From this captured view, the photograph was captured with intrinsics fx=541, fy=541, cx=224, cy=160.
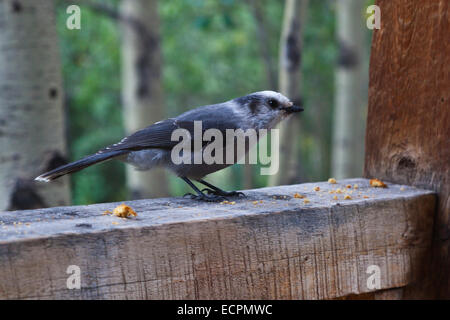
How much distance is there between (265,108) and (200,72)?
398 inches

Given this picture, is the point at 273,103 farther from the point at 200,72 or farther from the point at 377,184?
the point at 200,72

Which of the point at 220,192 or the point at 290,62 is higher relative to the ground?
the point at 290,62

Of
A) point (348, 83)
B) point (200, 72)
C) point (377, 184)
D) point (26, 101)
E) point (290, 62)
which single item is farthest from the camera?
point (200, 72)

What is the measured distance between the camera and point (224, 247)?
1694 millimetres

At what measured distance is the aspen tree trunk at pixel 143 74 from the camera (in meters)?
6.44

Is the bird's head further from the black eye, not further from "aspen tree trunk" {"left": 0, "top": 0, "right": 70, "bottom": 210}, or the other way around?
"aspen tree trunk" {"left": 0, "top": 0, "right": 70, "bottom": 210}

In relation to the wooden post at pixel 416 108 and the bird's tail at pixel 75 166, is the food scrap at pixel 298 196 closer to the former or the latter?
the wooden post at pixel 416 108

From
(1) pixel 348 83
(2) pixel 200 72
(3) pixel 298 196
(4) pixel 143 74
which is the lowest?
(3) pixel 298 196

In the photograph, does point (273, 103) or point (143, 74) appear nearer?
point (273, 103)

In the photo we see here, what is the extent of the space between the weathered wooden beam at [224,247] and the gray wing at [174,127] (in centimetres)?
78

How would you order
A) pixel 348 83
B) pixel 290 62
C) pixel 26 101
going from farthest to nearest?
pixel 348 83 < pixel 290 62 < pixel 26 101

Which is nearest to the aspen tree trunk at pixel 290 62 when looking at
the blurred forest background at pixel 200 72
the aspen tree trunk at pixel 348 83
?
the blurred forest background at pixel 200 72

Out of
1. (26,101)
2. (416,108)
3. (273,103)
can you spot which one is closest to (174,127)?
(273,103)
